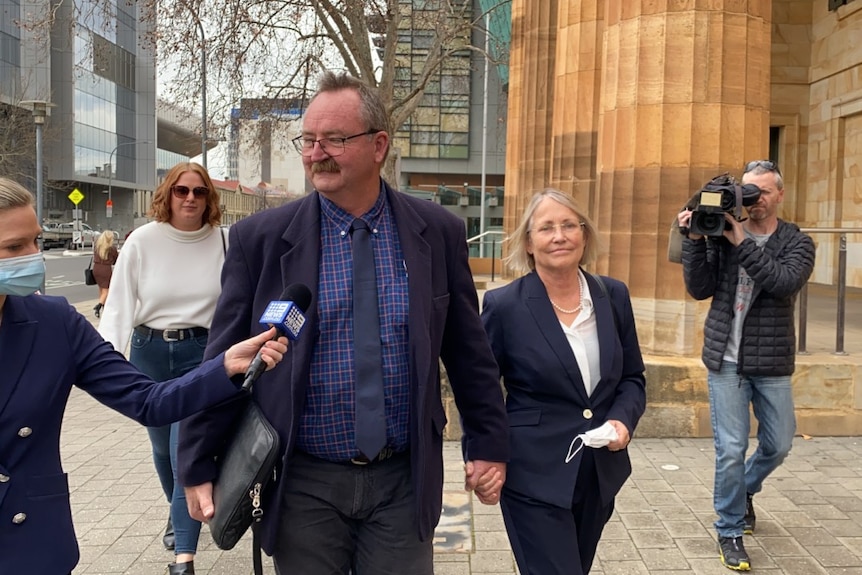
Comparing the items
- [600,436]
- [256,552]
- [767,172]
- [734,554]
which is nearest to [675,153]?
[767,172]

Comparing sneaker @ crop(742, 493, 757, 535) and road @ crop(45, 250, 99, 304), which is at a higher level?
road @ crop(45, 250, 99, 304)

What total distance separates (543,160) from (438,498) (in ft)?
41.9

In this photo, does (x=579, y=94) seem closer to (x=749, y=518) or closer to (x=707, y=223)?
(x=707, y=223)

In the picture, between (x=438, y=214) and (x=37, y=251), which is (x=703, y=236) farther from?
(x=37, y=251)

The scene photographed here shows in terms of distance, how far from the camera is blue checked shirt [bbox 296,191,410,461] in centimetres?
226

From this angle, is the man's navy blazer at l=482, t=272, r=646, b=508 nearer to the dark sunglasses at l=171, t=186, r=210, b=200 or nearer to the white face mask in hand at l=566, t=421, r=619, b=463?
the white face mask in hand at l=566, t=421, r=619, b=463

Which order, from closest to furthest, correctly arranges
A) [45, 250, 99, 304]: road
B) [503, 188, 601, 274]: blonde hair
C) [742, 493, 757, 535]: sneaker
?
1. [503, 188, 601, 274]: blonde hair
2. [742, 493, 757, 535]: sneaker
3. [45, 250, 99, 304]: road

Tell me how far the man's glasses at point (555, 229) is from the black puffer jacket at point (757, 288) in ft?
4.21

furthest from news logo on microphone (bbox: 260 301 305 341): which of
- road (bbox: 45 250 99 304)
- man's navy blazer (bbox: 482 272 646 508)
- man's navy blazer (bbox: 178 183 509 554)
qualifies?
road (bbox: 45 250 99 304)

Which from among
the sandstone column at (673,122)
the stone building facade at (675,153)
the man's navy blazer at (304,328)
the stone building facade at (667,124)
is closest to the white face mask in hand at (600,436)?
the man's navy blazer at (304,328)

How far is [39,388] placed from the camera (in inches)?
82.3

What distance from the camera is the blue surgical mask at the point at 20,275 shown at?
78.7 inches

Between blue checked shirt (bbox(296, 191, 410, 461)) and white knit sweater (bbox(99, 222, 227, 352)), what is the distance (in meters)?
1.96

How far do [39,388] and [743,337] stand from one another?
131 inches
